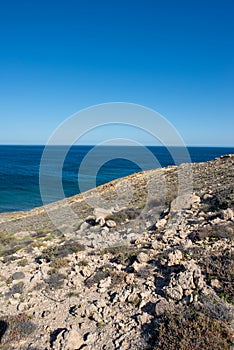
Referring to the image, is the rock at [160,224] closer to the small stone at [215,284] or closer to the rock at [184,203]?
the rock at [184,203]

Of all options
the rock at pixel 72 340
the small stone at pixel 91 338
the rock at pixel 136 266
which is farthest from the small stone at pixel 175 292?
the rock at pixel 72 340

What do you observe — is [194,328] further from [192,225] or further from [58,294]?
[192,225]

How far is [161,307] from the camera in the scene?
6258 mm

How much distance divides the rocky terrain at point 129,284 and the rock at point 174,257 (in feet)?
0.10

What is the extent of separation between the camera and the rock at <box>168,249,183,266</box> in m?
7.99

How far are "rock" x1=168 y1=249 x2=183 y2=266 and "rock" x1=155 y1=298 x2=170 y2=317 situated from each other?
1.63m

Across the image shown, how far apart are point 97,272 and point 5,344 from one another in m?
3.19

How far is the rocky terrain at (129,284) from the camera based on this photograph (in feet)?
19.0


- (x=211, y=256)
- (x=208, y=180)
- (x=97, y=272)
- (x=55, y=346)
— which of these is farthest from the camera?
(x=208, y=180)

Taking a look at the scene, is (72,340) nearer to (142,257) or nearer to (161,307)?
(161,307)

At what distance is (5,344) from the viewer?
6.18m

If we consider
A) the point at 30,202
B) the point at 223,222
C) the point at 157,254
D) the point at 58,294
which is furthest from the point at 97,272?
the point at 30,202

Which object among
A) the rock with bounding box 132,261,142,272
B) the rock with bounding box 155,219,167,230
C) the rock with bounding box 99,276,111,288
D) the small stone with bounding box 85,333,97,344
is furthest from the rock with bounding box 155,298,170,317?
the rock with bounding box 155,219,167,230

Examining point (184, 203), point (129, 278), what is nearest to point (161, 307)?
point (129, 278)
